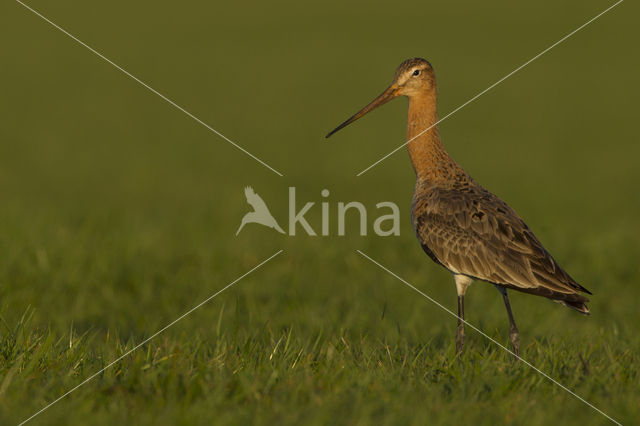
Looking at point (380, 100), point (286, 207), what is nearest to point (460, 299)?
point (380, 100)

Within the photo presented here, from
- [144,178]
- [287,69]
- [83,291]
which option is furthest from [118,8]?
[83,291]

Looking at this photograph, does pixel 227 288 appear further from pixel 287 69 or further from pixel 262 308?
pixel 287 69

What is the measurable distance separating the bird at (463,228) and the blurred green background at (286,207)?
19.1 inches

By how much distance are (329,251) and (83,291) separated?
11.0 ft

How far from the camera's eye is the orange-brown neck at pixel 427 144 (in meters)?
6.68

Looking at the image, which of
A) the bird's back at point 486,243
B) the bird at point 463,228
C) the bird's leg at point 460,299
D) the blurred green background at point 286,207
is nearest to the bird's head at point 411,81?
the bird at point 463,228

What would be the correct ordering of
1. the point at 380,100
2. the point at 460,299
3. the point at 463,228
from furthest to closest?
the point at 380,100
the point at 460,299
the point at 463,228

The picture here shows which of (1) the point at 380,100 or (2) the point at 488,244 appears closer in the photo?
(2) the point at 488,244

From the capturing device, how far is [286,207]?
14602mm

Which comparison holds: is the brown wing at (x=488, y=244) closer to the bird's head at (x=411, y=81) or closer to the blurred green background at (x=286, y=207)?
the blurred green background at (x=286, y=207)

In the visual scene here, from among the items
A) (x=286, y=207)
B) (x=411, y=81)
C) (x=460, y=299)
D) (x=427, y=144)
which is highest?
(x=411, y=81)

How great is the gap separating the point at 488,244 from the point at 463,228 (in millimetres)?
235

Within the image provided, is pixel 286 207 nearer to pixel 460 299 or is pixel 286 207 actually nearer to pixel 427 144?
pixel 427 144

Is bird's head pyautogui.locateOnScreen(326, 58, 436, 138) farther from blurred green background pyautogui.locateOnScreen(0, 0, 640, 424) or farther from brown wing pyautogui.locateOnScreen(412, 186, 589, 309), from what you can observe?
blurred green background pyautogui.locateOnScreen(0, 0, 640, 424)
